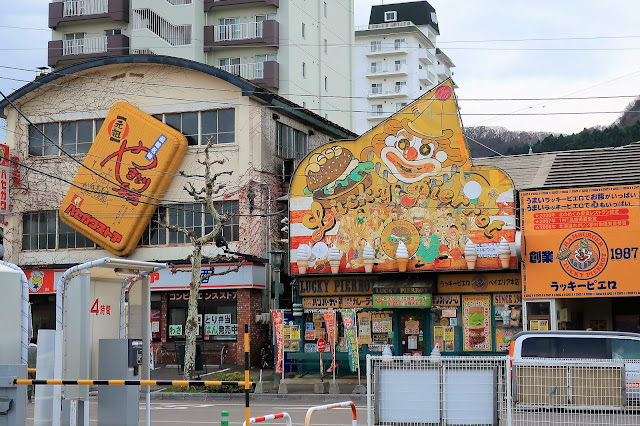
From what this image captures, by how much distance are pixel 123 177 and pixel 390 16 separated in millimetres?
76331

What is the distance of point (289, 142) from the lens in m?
38.1

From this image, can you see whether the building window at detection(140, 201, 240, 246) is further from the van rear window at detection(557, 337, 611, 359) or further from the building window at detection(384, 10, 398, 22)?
the building window at detection(384, 10, 398, 22)

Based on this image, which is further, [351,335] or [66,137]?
[66,137]

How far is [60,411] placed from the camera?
13.3 metres

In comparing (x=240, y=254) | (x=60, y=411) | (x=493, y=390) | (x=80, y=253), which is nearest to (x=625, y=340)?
(x=493, y=390)

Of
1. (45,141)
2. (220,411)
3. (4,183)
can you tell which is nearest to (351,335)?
(220,411)

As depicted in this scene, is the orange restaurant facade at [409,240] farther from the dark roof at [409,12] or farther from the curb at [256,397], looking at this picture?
the dark roof at [409,12]

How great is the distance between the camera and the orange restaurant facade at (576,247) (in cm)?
2642

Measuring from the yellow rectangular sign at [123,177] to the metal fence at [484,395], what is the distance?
24633 millimetres

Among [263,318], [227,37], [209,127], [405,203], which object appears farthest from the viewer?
[227,37]

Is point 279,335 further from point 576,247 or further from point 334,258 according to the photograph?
point 576,247

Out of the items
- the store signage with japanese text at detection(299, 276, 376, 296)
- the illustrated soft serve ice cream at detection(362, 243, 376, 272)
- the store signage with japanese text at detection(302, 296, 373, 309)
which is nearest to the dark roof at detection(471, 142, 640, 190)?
the illustrated soft serve ice cream at detection(362, 243, 376, 272)

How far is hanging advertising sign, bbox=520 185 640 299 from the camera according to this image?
86.6 ft

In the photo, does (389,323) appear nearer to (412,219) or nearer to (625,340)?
(412,219)
